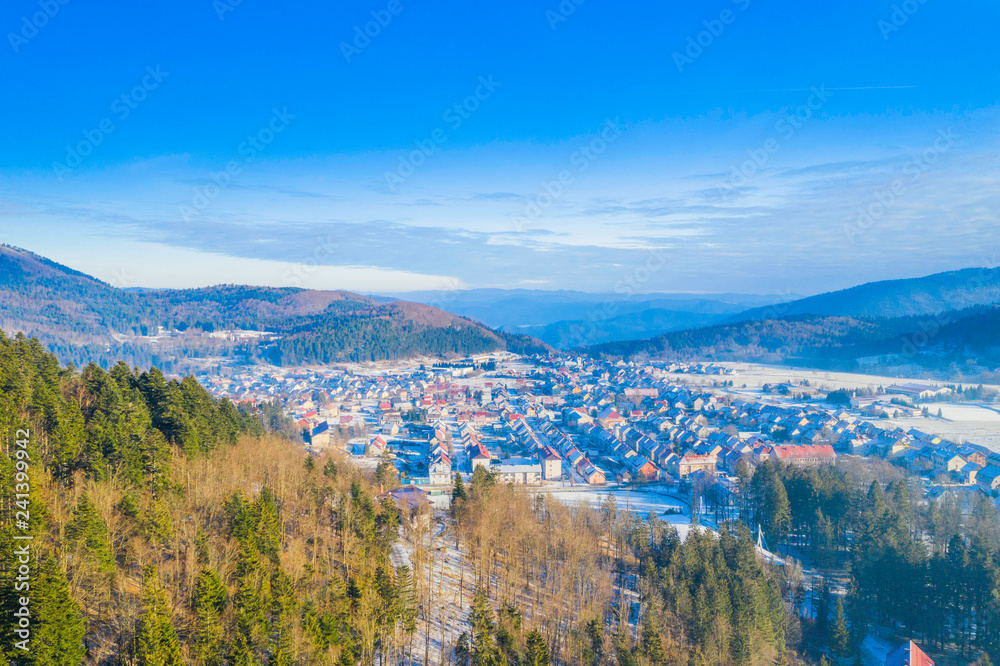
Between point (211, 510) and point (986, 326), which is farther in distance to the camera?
point (986, 326)

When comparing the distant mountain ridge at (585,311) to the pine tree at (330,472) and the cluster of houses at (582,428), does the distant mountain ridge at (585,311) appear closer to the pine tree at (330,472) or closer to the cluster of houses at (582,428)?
the cluster of houses at (582,428)

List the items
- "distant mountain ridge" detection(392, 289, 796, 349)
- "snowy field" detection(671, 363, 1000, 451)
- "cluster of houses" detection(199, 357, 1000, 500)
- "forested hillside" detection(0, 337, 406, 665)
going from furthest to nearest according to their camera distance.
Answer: "distant mountain ridge" detection(392, 289, 796, 349)
"snowy field" detection(671, 363, 1000, 451)
"cluster of houses" detection(199, 357, 1000, 500)
"forested hillside" detection(0, 337, 406, 665)

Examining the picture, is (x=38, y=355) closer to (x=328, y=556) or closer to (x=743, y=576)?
(x=328, y=556)

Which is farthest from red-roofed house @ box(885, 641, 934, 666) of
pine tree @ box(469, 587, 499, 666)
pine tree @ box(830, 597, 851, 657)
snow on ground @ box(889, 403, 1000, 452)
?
snow on ground @ box(889, 403, 1000, 452)

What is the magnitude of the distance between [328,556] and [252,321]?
7588 centimetres

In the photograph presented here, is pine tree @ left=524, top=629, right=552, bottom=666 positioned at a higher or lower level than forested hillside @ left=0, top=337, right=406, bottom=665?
lower

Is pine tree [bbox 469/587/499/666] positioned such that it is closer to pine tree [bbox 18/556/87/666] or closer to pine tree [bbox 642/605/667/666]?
pine tree [bbox 642/605/667/666]

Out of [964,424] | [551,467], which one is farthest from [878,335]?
[551,467]

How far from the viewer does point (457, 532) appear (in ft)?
39.2

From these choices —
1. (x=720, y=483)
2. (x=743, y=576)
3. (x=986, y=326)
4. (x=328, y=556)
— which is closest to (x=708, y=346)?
(x=986, y=326)

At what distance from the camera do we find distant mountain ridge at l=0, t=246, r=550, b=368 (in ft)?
185

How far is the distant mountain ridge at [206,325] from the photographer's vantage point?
56.4m

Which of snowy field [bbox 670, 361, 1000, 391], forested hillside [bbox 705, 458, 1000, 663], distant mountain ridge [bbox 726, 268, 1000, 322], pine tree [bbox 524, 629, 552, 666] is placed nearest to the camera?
pine tree [bbox 524, 629, 552, 666]

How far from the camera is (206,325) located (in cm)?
6894
